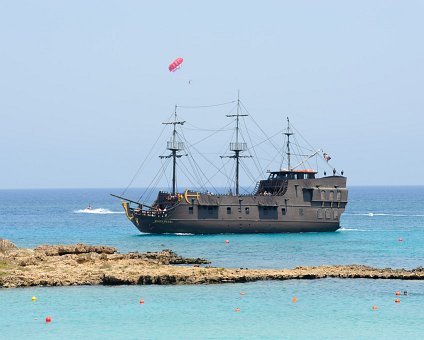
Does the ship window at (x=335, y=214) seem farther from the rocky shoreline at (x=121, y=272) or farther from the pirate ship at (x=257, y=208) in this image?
the rocky shoreline at (x=121, y=272)

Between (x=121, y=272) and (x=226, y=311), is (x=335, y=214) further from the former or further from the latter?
(x=226, y=311)

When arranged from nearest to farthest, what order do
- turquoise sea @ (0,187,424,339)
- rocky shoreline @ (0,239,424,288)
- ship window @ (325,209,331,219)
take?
turquoise sea @ (0,187,424,339)
rocky shoreline @ (0,239,424,288)
ship window @ (325,209,331,219)

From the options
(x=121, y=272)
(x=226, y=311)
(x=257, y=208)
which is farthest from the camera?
(x=257, y=208)

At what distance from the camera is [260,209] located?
83438mm

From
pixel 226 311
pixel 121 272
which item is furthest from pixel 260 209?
pixel 226 311

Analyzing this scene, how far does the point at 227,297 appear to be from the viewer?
39.8 metres

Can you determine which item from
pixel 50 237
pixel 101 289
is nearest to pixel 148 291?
pixel 101 289

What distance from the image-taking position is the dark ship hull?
265 ft

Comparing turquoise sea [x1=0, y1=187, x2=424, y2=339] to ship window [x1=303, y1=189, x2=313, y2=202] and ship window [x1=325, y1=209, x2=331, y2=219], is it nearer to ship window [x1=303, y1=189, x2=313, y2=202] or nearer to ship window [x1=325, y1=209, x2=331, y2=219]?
ship window [x1=303, y1=189, x2=313, y2=202]

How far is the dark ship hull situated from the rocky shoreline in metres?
29.3

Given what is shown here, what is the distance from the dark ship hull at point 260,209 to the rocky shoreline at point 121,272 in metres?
29.3

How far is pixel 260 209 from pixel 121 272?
4005 centimetres

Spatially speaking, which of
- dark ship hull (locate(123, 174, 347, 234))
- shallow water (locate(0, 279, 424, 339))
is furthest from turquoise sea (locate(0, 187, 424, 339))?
dark ship hull (locate(123, 174, 347, 234))

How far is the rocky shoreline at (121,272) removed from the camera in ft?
140
